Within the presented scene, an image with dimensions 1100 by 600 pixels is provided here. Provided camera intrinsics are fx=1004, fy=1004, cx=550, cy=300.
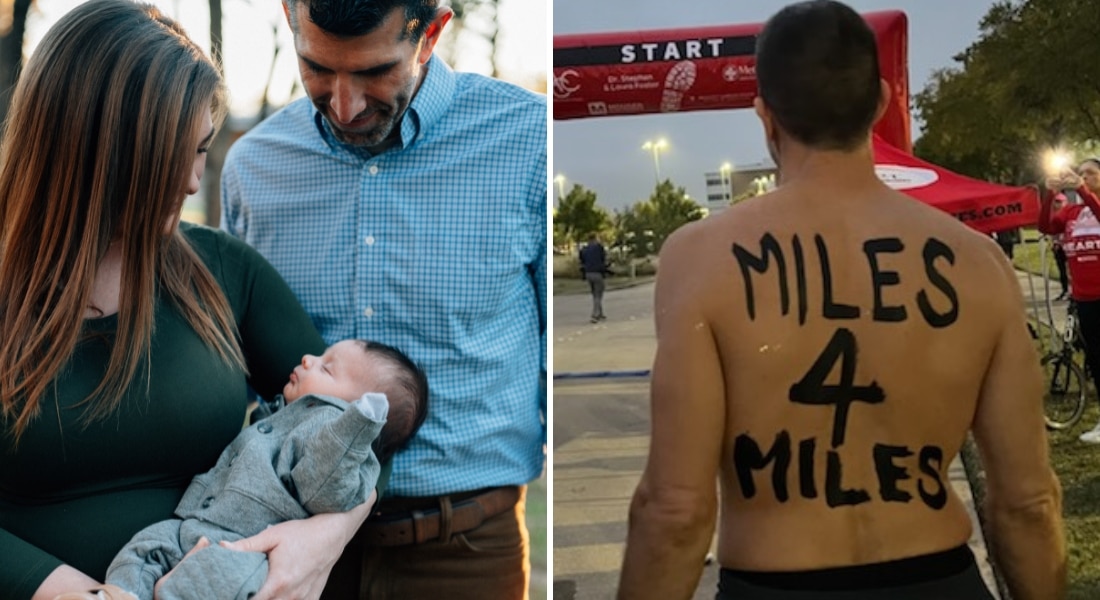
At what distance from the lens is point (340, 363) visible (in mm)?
1465

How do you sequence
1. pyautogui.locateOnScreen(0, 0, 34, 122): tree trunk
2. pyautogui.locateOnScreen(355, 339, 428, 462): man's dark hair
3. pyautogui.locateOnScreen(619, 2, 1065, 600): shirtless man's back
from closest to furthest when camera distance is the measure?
pyautogui.locateOnScreen(619, 2, 1065, 600): shirtless man's back < pyautogui.locateOnScreen(355, 339, 428, 462): man's dark hair < pyautogui.locateOnScreen(0, 0, 34, 122): tree trunk

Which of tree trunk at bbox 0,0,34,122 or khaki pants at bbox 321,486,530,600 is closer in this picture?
khaki pants at bbox 321,486,530,600

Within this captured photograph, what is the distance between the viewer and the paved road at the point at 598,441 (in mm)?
1402

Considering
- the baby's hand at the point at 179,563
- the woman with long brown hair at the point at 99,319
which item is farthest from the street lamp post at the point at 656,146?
the baby's hand at the point at 179,563

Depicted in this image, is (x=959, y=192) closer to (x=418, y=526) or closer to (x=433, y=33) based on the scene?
(x=433, y=33)

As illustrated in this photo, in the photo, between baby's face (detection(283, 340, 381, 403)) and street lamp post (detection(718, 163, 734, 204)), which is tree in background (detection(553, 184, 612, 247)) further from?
baby's face (detection(283, 340, 381, 403))

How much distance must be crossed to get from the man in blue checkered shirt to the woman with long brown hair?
23 centimetres

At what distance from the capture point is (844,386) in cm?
126

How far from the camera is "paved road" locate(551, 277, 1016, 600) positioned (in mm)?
1402

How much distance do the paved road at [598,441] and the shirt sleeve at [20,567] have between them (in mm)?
748

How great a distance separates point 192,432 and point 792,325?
2.65ft

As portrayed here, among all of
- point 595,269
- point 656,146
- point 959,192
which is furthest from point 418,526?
point 959,192

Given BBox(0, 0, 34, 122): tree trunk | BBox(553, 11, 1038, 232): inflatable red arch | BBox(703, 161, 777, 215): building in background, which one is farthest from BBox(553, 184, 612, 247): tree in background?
BBox(0, 0, 34, 122): tree trunk

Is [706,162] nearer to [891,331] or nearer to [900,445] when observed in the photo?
[891,331]
